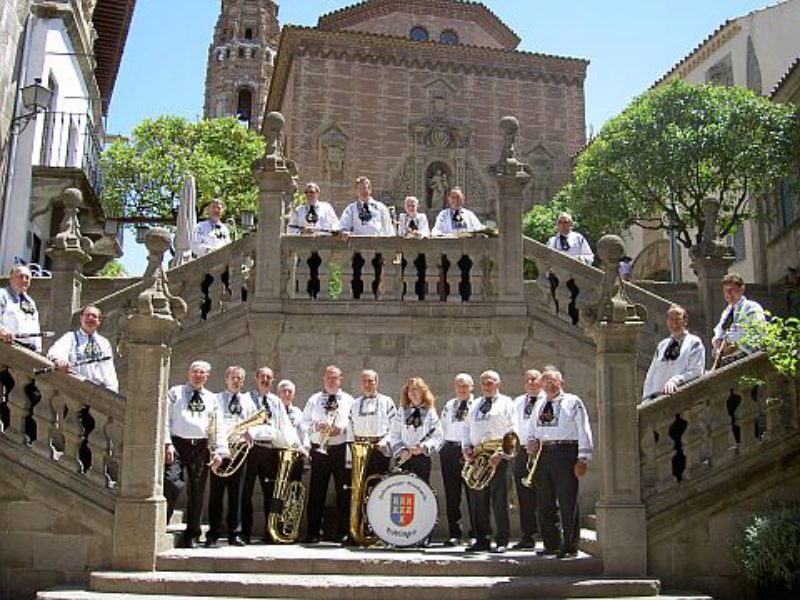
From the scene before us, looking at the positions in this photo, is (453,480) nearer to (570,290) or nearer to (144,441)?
(144,441)

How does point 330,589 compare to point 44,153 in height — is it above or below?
below

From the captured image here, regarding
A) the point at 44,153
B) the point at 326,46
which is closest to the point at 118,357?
the point at 44,153

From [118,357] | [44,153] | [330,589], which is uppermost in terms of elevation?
[44,153]

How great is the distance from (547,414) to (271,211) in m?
5.10

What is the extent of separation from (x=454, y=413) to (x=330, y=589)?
2.75m

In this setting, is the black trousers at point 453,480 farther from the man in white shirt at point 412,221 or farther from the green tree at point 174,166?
the green tree at point 174,166

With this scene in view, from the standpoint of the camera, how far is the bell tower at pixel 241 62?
6366 centimetres

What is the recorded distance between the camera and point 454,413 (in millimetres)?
9992

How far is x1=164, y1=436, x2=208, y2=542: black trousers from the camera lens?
9.16 meters

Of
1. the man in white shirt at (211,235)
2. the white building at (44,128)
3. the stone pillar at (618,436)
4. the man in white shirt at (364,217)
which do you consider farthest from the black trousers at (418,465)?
the white building at (44,128)

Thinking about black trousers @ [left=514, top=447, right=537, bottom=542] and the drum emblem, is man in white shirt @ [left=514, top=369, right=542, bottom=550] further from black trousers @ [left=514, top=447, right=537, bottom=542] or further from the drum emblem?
the drum emblem

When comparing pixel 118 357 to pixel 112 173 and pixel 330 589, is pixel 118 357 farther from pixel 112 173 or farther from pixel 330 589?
pixel 112 173

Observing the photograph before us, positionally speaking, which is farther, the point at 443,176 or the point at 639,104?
the point at 443,176

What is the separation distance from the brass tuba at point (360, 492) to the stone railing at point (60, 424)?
2.44m
